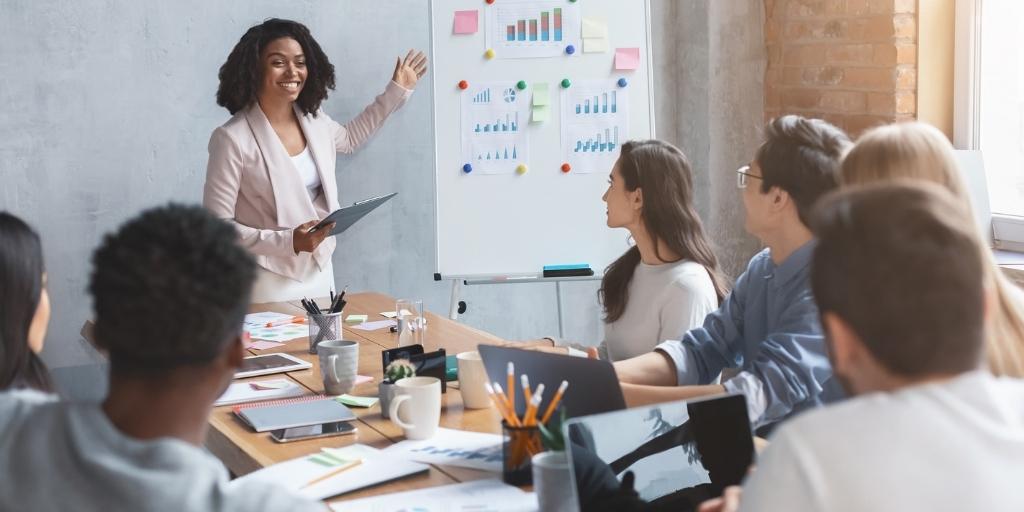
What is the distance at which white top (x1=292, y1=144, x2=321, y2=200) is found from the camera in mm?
3582

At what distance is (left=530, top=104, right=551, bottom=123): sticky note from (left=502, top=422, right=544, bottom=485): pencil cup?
7.18 ft

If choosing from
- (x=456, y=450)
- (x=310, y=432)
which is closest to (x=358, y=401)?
(x=310, y=432)

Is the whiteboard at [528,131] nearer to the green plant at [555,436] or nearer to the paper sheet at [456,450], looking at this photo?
the paper sheet at [456,450]

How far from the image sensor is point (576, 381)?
1.72 metres

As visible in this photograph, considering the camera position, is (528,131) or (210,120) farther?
(210,120)

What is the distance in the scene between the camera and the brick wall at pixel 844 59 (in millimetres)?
3627

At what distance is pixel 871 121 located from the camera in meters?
3.71

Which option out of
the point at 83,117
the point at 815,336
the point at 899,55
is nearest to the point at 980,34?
the point at 899,55

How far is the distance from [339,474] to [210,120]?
2.48 m

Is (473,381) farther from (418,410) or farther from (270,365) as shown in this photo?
(270,365)

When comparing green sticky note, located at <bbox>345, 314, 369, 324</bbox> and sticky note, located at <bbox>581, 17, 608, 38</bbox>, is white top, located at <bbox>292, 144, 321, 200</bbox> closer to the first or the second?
green sticky note, located at <bbox>345, 314, 369, 324</bbox>

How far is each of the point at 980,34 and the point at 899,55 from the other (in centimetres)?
27

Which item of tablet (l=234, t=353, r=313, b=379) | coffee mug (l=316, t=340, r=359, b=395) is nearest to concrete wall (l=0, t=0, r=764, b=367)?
tablet (l=234, t=353, r=313, b=379)

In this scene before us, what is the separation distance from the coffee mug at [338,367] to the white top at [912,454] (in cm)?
136
